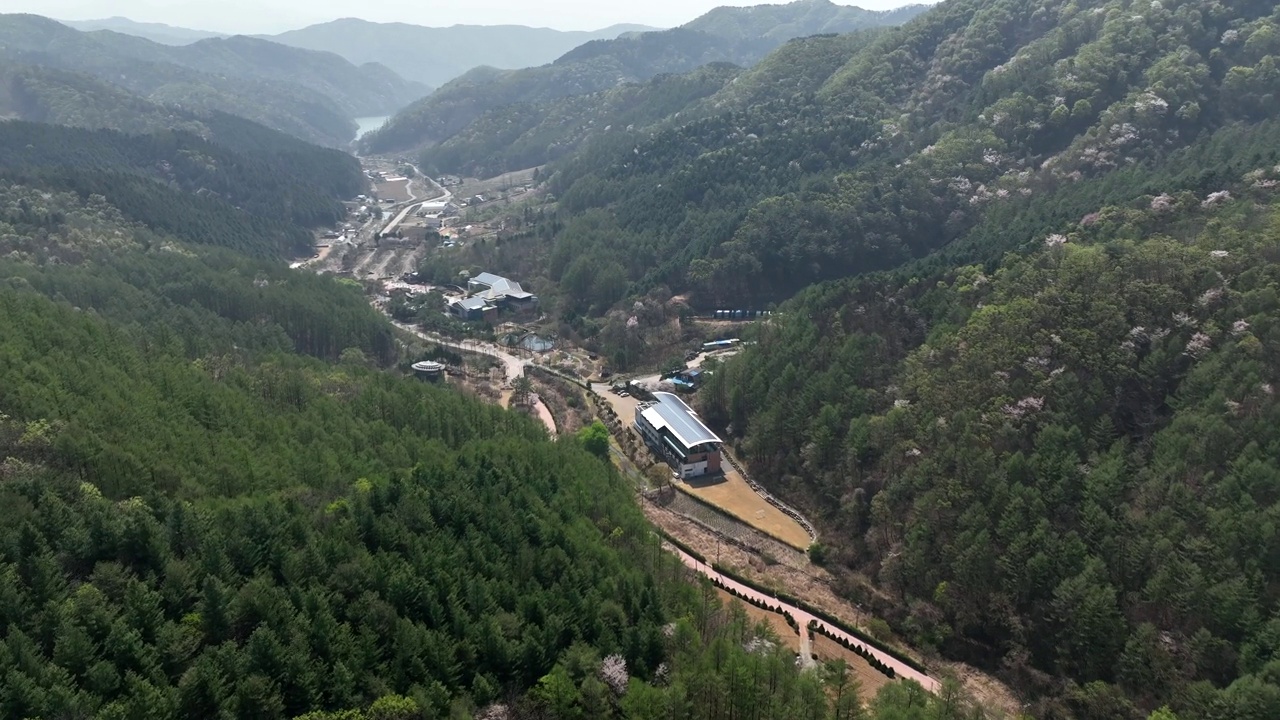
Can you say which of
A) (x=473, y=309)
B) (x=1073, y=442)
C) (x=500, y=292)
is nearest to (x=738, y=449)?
(x=1073, y=442)

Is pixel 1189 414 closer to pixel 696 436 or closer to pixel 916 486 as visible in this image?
pixel 916 486

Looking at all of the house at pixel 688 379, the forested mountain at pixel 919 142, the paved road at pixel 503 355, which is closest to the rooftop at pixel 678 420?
the house at pixel 688 379

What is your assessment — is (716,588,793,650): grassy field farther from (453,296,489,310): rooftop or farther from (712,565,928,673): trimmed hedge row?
(453,296,489,310): rooftop

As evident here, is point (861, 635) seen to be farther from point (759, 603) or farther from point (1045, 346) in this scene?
point (1045, 346)

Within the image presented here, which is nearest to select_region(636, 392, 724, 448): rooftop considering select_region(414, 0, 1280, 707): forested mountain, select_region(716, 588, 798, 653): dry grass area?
select_region(414, 0, 1280, 707): forested mountain

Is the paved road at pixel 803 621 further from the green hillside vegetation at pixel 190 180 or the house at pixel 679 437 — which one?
the green hillside vegetation at pixel 190 180

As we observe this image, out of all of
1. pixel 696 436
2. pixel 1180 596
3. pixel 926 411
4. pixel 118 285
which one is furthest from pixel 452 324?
pixel 1180 596
